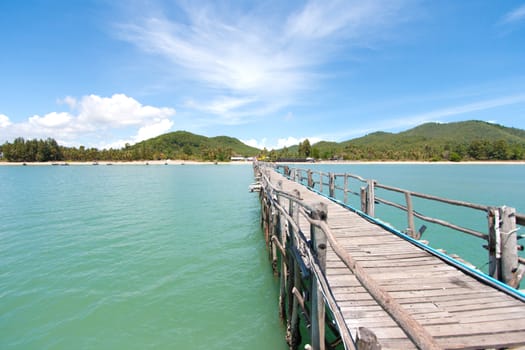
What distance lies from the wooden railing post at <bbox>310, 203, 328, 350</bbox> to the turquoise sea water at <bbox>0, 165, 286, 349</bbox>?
298cm

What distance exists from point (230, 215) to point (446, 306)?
16.7 m

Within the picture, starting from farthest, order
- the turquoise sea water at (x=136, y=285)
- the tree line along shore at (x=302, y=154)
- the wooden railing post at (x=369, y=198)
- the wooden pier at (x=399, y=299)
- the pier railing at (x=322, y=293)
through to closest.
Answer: the tree line along shore at (x=302, y=154) → the wooden railing post at (x=369, y=198) → the turquoise sea water at (x=136, y=285) → the wooden pier at (x=399, y=299) → the pier railing at (x=322, y=293)

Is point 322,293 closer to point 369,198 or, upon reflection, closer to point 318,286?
point 318,286

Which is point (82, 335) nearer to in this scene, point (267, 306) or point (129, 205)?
point (267, 306)

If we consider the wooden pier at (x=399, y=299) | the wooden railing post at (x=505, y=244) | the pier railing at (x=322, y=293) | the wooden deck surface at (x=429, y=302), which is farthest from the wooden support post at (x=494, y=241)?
the pier railing at (x=322, y=293)

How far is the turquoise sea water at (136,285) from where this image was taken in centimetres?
661

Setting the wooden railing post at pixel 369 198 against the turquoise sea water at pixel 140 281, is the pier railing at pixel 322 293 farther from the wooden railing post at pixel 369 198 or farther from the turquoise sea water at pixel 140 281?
the wooden railing post at pixel 369 198

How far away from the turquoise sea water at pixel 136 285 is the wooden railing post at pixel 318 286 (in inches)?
117

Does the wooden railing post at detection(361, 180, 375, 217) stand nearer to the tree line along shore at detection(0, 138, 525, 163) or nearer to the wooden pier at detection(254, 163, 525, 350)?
the wooden pier at detection(254, 163, 525, 350)

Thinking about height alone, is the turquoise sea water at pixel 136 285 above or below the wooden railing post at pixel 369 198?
below

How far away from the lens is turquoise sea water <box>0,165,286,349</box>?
6.61 m

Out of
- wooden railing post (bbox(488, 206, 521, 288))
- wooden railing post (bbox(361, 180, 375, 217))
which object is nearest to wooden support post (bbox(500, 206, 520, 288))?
wooden railing post (bbox(488, 206, 521, 288))

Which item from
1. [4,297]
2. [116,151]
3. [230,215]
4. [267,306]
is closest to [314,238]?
[267,306]

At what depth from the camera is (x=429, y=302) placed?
3.83 meters
